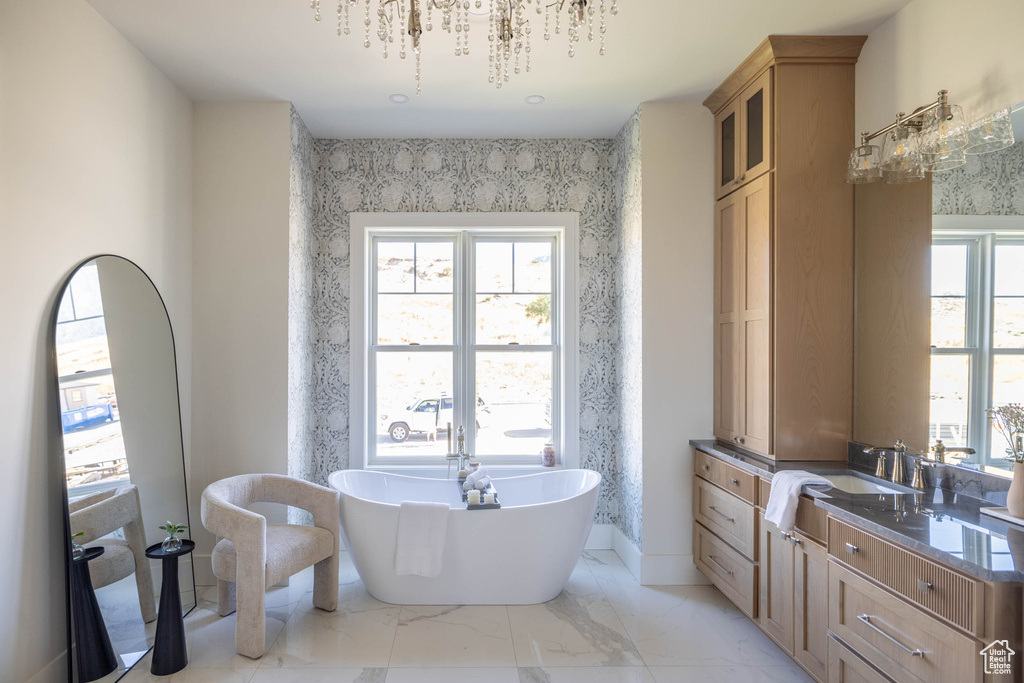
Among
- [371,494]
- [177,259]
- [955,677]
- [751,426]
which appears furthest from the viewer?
[371,494]

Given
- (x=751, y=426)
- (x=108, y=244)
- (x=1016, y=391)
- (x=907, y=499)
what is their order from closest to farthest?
(x=1016, y=391) → (x=907, y=499) → (x=108, y=244) → (x=751, y=426)

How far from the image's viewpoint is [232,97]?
3.40 meters

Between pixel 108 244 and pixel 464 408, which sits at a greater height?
pixel 108 244

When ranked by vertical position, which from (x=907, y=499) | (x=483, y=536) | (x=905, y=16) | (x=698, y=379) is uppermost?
(x=905, y=16)

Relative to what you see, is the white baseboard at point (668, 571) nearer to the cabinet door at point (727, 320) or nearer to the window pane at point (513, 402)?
the cabinet door at point (727, 320)

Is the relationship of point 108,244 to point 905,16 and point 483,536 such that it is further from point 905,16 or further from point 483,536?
point 905,16

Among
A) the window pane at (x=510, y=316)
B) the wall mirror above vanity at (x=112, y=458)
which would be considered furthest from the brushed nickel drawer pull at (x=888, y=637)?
Answer: the wall mirror above vanity at (x=112, y=458)

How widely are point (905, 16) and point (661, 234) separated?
4.81 feet

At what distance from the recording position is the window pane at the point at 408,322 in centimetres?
418

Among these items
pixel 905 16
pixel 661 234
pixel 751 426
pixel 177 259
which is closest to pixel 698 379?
pixel 751 426

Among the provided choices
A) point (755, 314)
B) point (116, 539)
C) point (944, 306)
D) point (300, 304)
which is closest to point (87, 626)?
point (116, 539)

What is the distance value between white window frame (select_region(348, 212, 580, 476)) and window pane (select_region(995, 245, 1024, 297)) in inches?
92.5

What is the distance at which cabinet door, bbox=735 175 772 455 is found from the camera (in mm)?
2859

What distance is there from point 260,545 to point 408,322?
1931 millimetres
